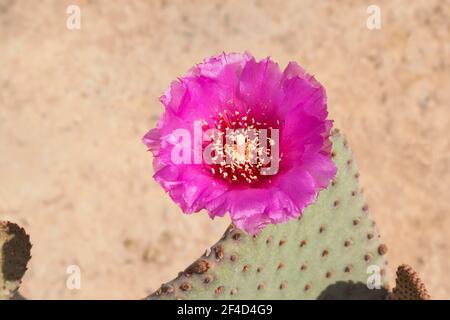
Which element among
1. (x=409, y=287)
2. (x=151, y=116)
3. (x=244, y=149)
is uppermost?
(x=151, y=116)

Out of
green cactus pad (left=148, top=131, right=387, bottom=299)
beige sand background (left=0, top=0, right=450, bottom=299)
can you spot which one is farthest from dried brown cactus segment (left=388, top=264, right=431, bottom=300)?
beige sand background (left=0, top=0, right=450, bottom=299)

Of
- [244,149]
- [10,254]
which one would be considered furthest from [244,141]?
[10,254]

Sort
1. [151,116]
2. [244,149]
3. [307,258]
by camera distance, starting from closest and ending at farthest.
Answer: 1. [244,149]
2. [307,258]
3. [151,116]

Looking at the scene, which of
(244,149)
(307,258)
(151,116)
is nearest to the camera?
(244,149)

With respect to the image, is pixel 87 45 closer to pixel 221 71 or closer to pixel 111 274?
pixel 111 274

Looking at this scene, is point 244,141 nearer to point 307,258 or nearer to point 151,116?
point 307,258

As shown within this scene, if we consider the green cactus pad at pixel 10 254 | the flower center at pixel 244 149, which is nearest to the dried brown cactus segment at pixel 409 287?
the flower center at pixel 244 149

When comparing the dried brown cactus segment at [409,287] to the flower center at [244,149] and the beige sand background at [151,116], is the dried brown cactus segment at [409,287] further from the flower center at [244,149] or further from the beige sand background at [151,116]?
the beige sand background at [151,116]

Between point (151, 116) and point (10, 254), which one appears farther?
Result: point (151, 116)

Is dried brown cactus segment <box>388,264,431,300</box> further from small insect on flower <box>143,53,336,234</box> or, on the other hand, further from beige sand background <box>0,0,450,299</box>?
beige sand background <box>0,0,450,299</box>
